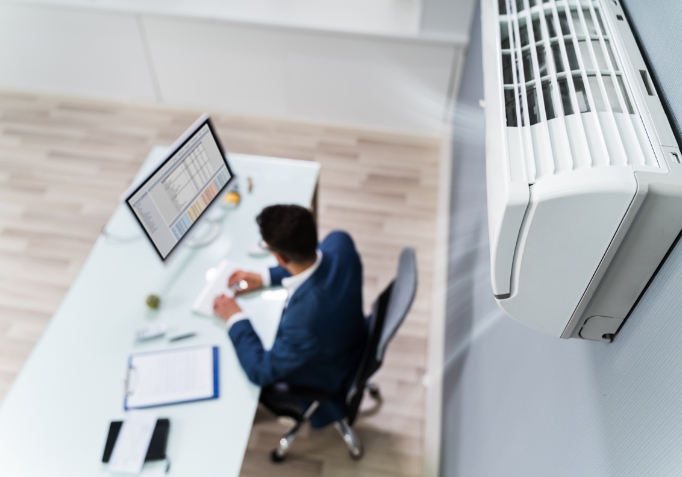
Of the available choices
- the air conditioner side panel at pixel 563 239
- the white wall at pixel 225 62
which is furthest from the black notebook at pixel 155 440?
the white wall at pixel 225 62

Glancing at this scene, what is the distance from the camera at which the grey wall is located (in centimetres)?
70

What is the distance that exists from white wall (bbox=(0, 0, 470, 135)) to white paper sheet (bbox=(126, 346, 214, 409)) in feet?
7.74

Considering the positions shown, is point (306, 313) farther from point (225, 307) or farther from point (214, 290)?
point (214, 290)

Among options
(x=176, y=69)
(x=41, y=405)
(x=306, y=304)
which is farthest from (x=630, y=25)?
(x=176, y=69)

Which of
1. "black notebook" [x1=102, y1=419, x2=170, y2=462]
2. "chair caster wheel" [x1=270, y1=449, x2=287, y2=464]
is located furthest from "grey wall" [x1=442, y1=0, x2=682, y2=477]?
"black notebook" [x1=102, y1=419, x2=170, y2=462]

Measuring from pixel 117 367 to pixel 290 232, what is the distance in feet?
2.26

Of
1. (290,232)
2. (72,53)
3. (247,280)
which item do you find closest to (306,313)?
(290,232)

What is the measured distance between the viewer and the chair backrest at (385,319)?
5.42 feet

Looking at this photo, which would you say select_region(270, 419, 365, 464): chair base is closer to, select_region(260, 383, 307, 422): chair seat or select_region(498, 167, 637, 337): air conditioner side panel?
select_region(260, 383, 307, 422): chair seat

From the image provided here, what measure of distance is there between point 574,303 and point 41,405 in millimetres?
1504

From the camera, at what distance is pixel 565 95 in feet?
2.83

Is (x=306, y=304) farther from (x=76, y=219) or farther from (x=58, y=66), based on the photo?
(x=58, y=66)

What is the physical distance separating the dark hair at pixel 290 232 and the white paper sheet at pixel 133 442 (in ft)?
2.04

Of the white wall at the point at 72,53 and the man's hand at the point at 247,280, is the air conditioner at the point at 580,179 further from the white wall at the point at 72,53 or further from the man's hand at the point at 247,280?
the white wall at the point at 72,53
